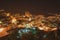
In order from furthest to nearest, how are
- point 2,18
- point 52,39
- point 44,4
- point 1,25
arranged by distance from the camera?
1. point 44,4
2. point 2,18
3. point 1,25
4. point 52,39

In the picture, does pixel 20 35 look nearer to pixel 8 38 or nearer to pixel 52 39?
pixel 8 38

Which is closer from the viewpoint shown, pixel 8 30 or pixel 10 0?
pixel 8 30

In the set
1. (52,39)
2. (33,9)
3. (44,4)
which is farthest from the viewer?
(44,4)

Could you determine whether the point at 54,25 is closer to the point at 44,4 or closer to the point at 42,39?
the point at 42,39

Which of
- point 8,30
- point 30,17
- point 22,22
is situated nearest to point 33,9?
point 30,17

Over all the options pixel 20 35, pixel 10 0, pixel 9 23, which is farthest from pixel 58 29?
pixel 10 0

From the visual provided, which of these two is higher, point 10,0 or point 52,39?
point 10,0
